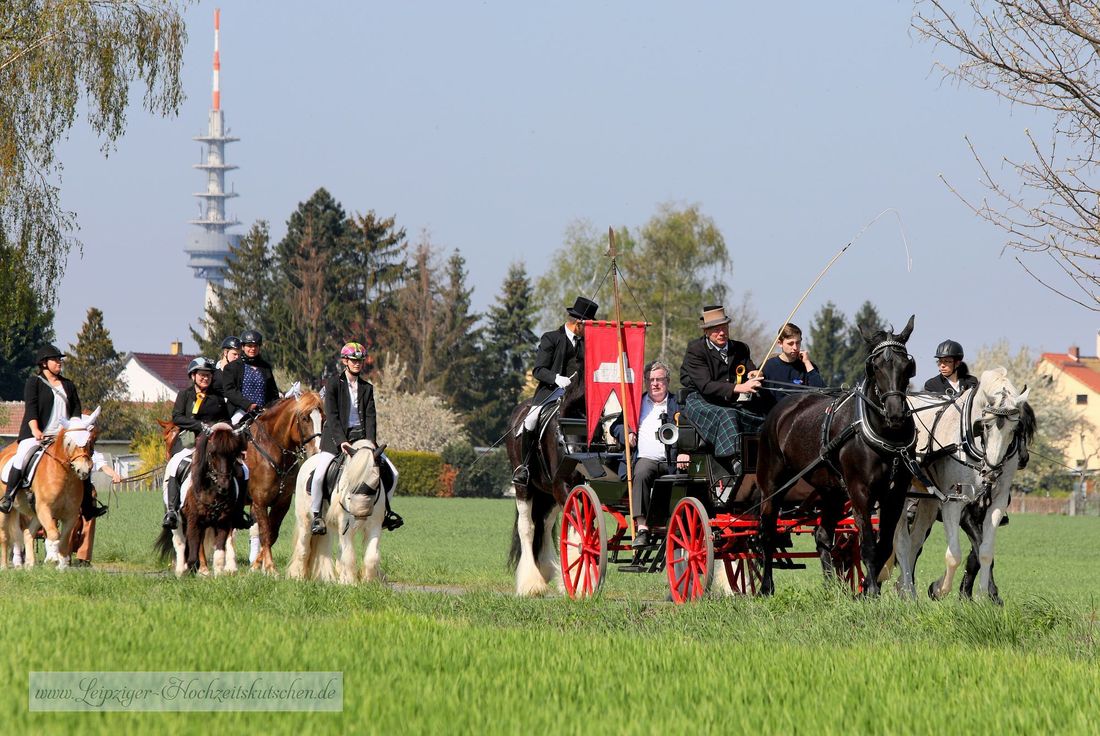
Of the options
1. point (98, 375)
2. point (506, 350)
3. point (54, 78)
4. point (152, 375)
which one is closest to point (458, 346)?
point (506, 350)

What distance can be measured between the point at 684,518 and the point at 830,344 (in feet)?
319

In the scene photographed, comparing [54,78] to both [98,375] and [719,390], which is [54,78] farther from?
[98,375]

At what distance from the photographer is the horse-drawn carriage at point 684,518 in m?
12.7

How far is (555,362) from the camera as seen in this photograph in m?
14.6

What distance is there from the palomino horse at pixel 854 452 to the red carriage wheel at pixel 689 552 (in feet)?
1.99

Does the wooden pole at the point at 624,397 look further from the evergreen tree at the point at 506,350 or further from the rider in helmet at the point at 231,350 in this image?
the evergreen tree at the point at 506,350

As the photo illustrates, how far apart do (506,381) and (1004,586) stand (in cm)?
6188

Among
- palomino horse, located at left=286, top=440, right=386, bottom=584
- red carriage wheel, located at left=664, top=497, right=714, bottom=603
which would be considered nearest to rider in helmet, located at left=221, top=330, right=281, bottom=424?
palomino horse, located at left=286, top=440, right=386, bottom=584

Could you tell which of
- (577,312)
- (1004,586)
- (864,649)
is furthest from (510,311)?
(864,649)

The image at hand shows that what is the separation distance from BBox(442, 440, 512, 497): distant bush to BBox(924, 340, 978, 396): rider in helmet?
47.0 m

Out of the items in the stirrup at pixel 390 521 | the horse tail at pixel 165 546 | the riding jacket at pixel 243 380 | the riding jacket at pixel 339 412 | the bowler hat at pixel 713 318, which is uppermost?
the bowler hat at pixel 713 318

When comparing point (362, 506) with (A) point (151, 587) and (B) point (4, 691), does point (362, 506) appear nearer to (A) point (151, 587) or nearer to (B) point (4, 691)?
(A) point (151, 587)

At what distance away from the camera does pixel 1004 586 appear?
21.3 metres

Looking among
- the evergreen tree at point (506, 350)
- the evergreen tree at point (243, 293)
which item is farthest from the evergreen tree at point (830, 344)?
the evergreen tree at point (243, 293)
